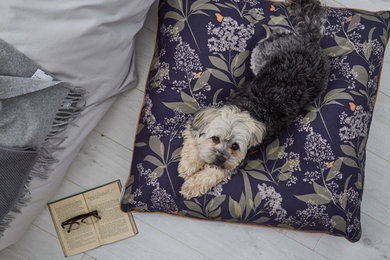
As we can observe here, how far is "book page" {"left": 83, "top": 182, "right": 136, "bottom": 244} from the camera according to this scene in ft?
7.00

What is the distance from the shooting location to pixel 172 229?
7.09 ft

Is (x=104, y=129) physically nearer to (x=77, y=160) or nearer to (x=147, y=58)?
(x=77, y=160)

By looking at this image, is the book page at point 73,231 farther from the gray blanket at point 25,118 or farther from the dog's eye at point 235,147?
the dog's eye at point 235,147

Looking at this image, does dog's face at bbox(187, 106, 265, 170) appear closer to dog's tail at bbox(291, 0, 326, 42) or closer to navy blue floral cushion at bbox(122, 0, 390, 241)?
navy blue floral cushion at bbox(122, 0, 390, 241)

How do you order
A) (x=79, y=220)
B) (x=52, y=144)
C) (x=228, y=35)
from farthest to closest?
(x=79, y=220)
(x=228, y=35)
(x=52, y=144)

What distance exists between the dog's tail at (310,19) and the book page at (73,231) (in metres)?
1.80

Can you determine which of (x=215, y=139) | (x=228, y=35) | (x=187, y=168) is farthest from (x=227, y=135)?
(x=228, y=35)

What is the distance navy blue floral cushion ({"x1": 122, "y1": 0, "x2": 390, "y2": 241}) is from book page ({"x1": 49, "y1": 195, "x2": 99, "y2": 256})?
35 centimetres

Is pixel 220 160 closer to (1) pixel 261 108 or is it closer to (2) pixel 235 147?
(2) pixel 235 147

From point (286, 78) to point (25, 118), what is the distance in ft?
4.48

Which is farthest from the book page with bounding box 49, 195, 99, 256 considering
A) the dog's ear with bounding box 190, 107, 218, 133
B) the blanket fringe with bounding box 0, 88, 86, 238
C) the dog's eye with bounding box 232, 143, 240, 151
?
the dog's eye with bounding box 232, 143, 240, 151

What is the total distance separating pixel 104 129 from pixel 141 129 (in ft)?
A: 1.16

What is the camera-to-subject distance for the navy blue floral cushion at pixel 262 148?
1.89 meters

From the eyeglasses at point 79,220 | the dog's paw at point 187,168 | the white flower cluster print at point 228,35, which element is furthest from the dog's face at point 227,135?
the eyeglasses at point 79,220
